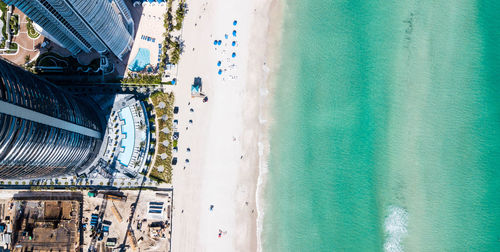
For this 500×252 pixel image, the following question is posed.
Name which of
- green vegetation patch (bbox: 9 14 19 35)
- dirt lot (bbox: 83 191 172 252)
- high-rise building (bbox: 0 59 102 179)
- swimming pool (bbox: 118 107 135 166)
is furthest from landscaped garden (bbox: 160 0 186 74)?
green vegetation patch (bbox: 9 14 19 35)

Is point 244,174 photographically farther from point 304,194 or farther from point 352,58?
point 352,58

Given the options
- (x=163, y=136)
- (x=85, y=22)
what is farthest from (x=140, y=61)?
(x=85, y=22)

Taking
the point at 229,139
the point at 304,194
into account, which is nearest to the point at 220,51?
the point at 229,139

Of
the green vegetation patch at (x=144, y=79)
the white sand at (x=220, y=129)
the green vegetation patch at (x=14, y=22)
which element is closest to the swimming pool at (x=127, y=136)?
the green vegetation patch at (x=144, y=79)

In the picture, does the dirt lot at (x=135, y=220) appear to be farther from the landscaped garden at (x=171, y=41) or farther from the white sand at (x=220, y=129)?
the landscaped garden at (x=171, y=41)

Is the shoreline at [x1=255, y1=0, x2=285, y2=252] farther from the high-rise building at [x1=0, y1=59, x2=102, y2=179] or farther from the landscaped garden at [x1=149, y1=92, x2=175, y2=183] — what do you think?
the high-rise building at [x1=0, y1=59, x2=102, y2=179]

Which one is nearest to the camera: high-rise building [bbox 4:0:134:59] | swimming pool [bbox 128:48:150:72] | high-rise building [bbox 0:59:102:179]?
high-rise building [bbox 0:59:102:179]
